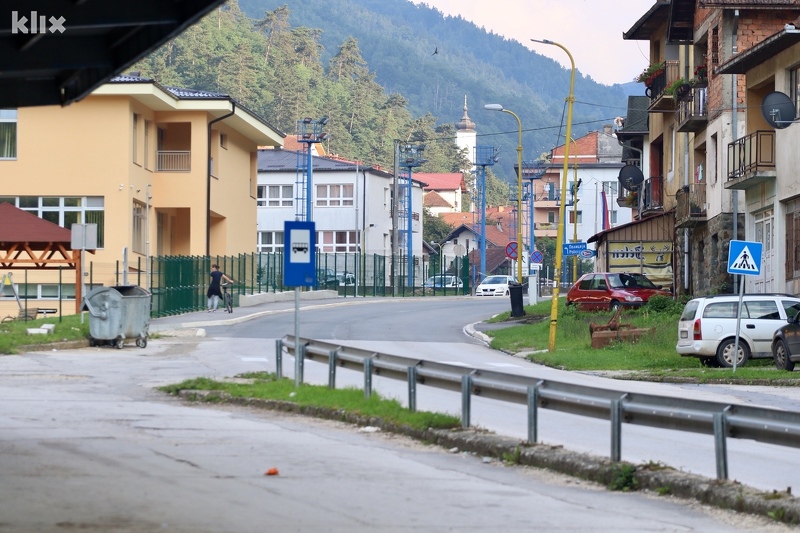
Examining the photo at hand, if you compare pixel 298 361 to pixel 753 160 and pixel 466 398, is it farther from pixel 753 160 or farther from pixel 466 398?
pixel 753 160

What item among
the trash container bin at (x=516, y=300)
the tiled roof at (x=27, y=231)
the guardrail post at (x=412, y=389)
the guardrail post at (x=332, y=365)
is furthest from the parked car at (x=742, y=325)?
the trash container bin at (x=516, y=300)

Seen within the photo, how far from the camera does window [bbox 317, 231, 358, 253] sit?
315ft

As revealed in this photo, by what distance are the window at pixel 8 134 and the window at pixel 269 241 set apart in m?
42.5

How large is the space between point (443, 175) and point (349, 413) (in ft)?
558

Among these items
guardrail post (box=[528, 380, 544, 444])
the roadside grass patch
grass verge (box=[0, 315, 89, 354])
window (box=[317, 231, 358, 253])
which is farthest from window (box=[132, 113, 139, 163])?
window (box=[317, 231, 358, 253])

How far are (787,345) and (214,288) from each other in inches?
975

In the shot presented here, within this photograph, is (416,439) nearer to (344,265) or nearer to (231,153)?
(231,153)

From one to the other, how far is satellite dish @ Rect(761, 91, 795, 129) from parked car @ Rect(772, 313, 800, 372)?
30.6 feet

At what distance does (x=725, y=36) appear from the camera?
133ft

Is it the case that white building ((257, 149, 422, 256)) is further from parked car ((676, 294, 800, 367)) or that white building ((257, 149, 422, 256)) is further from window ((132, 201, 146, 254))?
parked car ((676, 294, 800, 367))

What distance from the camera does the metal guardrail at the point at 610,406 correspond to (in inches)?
399

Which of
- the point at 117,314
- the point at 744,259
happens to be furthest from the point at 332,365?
the point at 117,314

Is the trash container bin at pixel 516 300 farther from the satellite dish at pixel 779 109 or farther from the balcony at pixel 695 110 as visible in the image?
the satellite dish at pixel 779 109

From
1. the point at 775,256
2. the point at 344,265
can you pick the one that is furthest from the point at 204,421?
the point at 344,265
